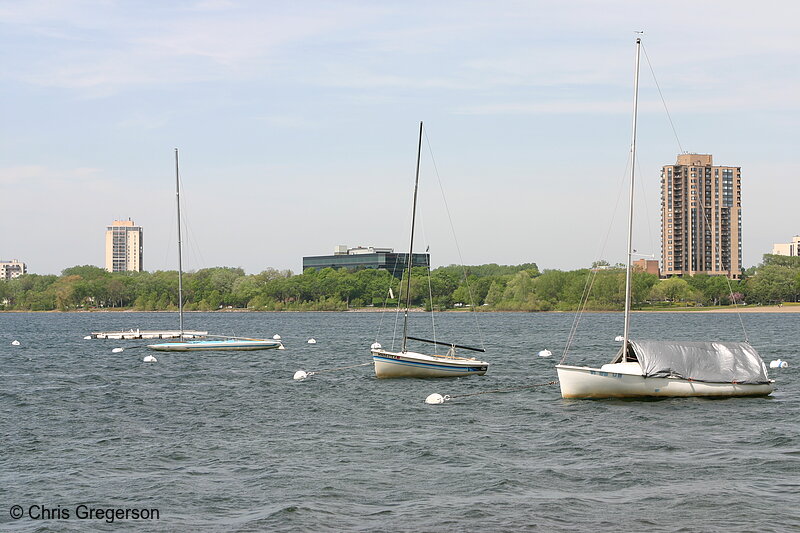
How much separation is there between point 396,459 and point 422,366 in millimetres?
24014

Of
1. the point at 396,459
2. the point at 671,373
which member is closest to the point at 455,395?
the point at 671,373

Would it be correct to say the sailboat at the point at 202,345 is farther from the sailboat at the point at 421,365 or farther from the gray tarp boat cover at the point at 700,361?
the gray tarp boat cover at the point at 700,361

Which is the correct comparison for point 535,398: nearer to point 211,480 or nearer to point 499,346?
point 211,480

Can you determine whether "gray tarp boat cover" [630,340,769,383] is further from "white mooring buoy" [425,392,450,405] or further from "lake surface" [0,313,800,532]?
"white mooring buoy" [425,392,450,405]

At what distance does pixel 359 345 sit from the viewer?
338 feet

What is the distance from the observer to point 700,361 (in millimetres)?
41719

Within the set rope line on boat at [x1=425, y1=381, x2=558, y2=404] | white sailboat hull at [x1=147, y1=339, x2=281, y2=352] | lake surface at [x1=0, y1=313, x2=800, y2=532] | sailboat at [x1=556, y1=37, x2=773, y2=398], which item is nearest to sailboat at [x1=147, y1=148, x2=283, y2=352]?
white sailboat hull at [x1=147, y1=339, x2=281, y2=352]

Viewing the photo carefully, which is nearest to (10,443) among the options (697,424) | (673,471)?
(673,471)

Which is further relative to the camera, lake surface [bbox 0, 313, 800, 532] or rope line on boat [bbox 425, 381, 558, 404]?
rope line on boat [bbox 425, 381, 558, 404]

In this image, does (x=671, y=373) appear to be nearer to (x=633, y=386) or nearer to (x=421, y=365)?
(x=633, y=386)

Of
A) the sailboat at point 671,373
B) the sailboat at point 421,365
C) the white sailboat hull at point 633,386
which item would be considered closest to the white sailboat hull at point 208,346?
the sailboat at point 421,365

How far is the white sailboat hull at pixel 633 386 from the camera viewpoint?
4072 centimetres

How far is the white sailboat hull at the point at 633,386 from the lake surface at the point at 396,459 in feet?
1.90

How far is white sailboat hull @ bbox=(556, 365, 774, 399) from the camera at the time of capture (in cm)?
4072
